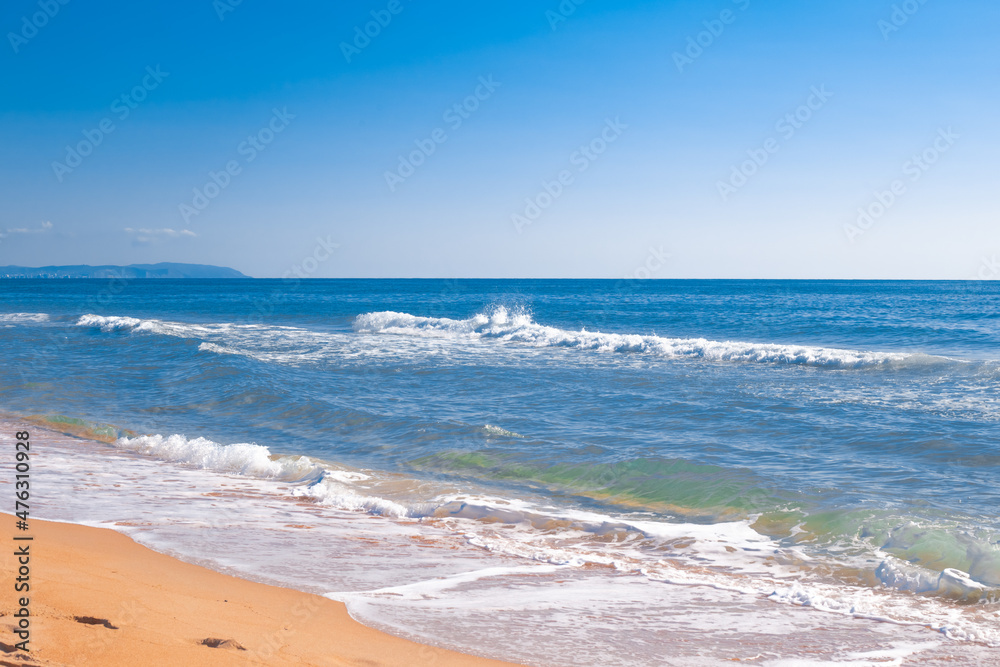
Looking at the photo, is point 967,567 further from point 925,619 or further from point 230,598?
point 230,598

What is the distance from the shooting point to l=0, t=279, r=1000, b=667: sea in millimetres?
4352

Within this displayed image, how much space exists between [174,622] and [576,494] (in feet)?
15.3

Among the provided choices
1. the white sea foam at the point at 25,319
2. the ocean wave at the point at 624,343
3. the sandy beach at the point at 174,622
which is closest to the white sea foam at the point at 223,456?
the sandy beach at the point at 174,622

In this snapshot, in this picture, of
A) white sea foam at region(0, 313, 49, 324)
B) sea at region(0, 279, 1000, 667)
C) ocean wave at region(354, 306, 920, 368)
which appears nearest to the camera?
sea at region(0, 279, 1000, 667)

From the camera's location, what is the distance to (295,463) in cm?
855

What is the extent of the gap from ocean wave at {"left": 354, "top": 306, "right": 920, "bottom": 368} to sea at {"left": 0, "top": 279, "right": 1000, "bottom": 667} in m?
0.86

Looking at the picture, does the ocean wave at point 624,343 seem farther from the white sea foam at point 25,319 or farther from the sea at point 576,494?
the white sea foam at point 25,319

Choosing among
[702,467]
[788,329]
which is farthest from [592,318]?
[702,467]

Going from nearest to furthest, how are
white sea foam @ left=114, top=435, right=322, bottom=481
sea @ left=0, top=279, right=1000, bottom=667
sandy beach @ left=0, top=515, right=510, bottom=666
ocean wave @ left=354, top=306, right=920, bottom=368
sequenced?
sandy beach @ left=0, top=515, right=510, bottom=666 → sea @ left=0, top=279, right=1000, bottom=667 → white sea foam @ left=114, top=435, right=322, bottom=481 → ocean wave @ left=354, top=306, right=920, bottom=368

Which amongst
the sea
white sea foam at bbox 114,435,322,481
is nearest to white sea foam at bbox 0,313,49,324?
the sea

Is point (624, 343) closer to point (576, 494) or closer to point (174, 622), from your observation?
point (576, 494)

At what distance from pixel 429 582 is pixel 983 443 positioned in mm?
8163

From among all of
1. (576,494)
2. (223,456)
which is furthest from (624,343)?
(223,456)

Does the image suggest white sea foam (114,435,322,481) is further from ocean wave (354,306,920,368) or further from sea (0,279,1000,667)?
ocean wave (354,306,920,368)
